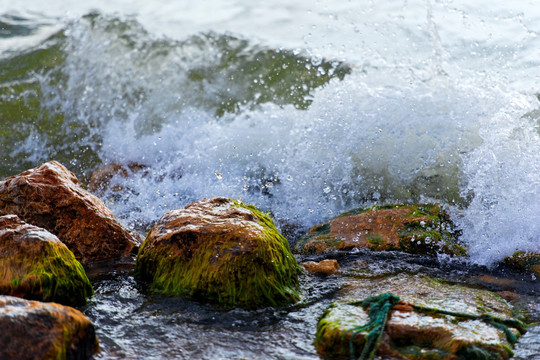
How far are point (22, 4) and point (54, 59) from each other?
283cm

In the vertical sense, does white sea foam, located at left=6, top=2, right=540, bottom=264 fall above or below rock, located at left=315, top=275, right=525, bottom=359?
above

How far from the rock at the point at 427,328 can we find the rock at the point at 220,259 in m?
0.46

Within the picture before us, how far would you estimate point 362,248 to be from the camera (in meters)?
4.73

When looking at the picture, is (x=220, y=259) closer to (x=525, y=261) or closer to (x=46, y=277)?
(x=46, y=277)

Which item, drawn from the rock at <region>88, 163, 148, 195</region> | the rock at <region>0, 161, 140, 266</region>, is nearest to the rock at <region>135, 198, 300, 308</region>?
the rock at <region>0, 161, 140, 266</region>

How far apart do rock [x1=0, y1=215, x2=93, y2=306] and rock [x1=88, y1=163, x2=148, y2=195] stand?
119 inches

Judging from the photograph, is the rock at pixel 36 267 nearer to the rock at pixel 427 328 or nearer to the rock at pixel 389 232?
the rock at pixel 427 328

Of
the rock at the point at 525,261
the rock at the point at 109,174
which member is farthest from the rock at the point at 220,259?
the rock at the point at 109,174

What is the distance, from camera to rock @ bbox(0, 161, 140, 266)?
445cm

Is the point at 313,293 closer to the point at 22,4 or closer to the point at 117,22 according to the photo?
the point at 117,22

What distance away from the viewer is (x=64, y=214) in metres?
4.50

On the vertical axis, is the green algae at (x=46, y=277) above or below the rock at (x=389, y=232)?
above

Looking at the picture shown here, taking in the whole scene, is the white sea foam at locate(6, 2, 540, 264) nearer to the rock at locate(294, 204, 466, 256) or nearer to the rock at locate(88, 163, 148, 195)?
the rock at locate(88, 163, 148, 195)

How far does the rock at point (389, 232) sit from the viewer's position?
4.68 metres
